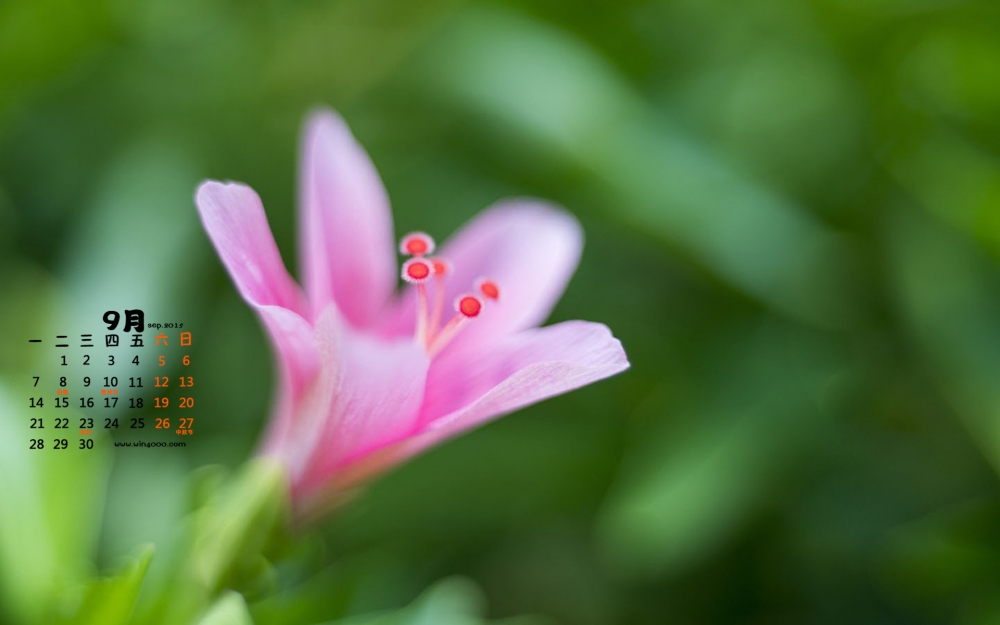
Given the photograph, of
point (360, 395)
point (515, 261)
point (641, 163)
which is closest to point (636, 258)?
point (641, 163)

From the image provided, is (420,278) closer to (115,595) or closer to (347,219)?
(347,219)

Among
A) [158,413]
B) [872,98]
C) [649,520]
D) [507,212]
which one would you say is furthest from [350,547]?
[872,98]

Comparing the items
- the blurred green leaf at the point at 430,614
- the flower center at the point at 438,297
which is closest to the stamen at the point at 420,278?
the flower center at the point at 438,297

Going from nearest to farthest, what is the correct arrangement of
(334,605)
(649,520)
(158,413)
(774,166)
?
(334,605) → (649,520) → (158,413) → (774,166)

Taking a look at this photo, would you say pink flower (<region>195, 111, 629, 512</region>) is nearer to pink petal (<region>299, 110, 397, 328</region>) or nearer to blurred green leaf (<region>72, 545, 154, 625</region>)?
pink petal (<region>299, 110, 397, 328</region>)

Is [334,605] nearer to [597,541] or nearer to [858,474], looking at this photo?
[597,541]

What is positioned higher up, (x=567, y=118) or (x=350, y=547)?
(x=567, y=118)
